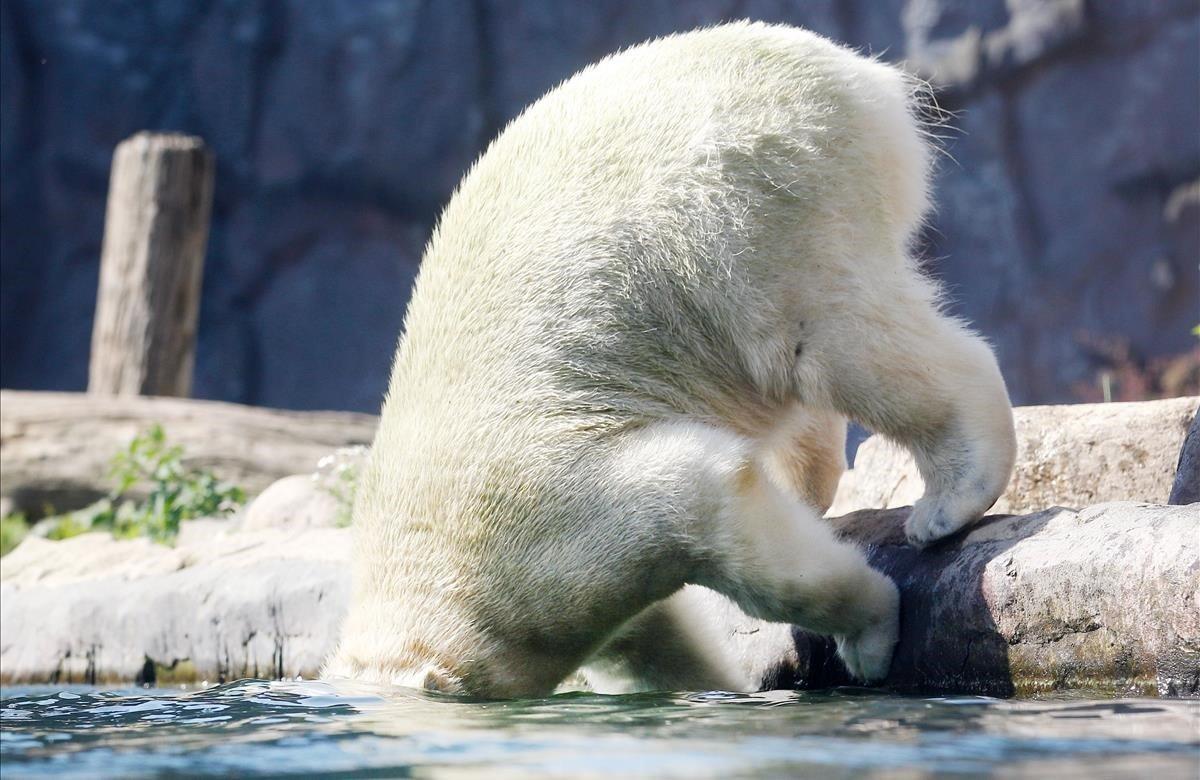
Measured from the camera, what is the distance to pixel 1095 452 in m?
3.79

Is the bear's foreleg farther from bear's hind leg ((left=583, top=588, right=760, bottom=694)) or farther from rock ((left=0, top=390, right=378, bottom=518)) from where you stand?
rock ((left=0, top=390, right=378, bottom=518))

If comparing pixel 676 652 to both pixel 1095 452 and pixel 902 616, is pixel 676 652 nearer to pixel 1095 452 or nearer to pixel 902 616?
pixel 902 616

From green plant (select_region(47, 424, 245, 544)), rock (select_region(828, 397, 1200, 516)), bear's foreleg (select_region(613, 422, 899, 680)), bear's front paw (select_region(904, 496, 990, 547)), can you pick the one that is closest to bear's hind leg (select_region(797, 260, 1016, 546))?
bear's front paw (select_region(904, 496, 990, 547))

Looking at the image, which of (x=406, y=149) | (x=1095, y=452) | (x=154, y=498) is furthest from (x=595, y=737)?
(x=406, y=149)

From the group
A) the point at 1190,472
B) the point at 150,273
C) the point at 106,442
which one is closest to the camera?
the point at 1190,472

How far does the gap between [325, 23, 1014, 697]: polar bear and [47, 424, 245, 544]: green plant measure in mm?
3713

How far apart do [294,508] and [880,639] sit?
3767 millimetres

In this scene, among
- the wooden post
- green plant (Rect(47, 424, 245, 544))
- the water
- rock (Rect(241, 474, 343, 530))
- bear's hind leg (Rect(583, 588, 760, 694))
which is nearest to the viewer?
the water

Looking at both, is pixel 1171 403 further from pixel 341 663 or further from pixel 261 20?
pixel 261 20

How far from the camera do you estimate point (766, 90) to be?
10.5 ft

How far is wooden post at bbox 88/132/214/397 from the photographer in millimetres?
8555

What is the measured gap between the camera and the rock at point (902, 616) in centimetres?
262

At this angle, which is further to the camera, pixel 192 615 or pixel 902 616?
pixel 192 615

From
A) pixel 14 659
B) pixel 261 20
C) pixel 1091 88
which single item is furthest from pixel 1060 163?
pixel 14 659
